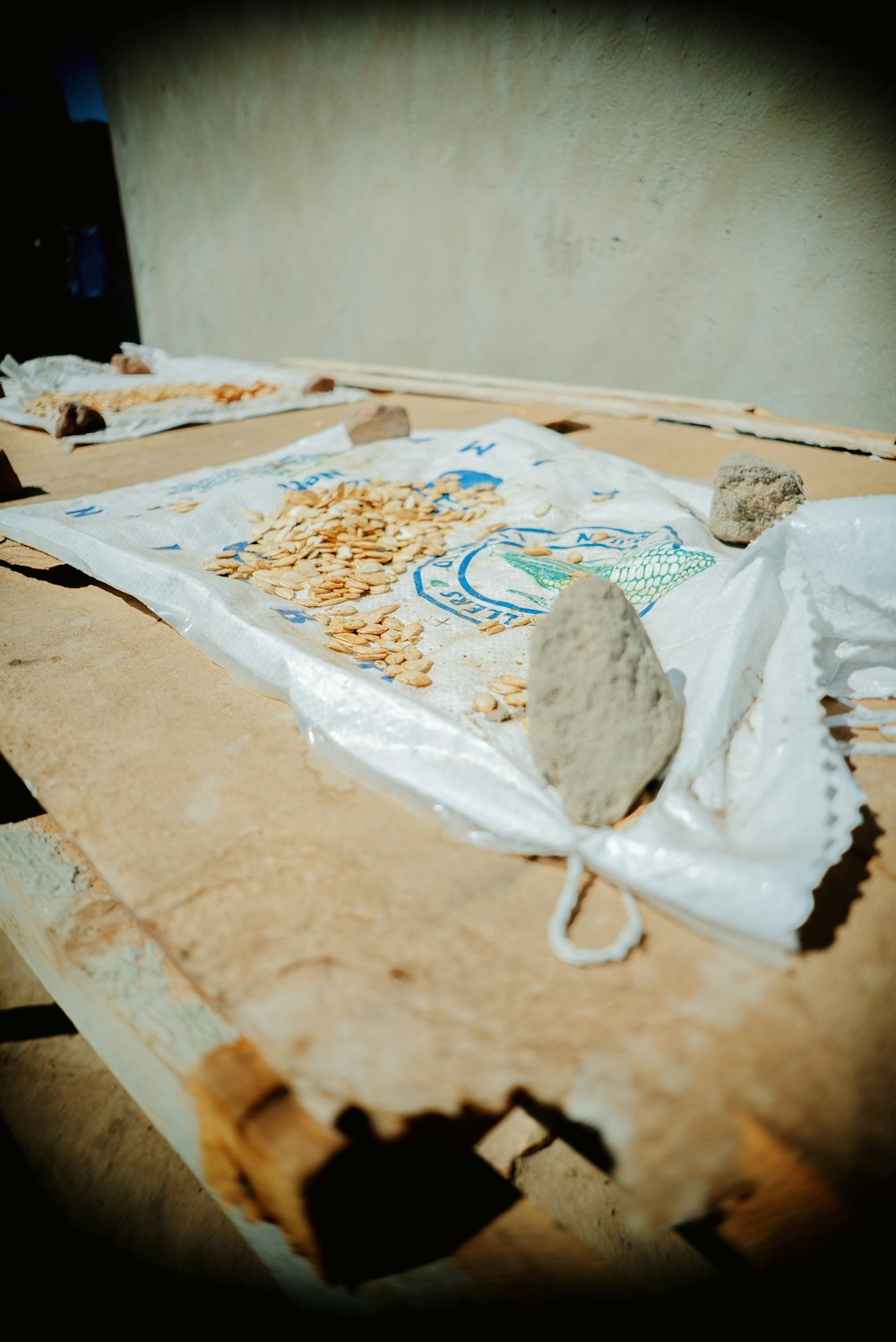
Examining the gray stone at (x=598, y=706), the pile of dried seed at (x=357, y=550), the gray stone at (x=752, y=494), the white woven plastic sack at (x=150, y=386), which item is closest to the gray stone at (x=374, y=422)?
the pile of dried seed at (x=357, y=550)

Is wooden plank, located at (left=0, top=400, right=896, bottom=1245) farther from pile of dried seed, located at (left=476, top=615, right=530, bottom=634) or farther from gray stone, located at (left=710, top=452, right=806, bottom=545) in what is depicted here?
gray stone, located at (left=710, top=452, right=806, bottom=545)

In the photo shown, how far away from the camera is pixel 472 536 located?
2.19 m

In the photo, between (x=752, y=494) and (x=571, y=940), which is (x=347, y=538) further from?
(x=571, y=940)

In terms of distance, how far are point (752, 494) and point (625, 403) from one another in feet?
6.91

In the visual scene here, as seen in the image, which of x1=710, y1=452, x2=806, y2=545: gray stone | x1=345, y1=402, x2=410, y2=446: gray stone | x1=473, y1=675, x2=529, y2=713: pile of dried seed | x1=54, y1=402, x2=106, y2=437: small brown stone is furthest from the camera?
x1=54, y1=402, x2=106, y2=437: small brown stone

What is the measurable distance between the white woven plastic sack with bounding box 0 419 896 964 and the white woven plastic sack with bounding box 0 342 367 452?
1.83 m

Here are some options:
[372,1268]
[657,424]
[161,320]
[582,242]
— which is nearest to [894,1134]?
[372,1268]

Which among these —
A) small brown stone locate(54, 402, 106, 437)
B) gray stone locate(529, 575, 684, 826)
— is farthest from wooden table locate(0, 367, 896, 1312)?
small brown stone locate(54, 402, 106, 437)

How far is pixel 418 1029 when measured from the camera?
855 mm

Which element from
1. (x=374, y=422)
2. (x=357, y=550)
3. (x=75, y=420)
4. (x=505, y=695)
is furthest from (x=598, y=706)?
(x=75, y=420)

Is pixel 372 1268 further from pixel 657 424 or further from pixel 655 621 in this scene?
pixel 657 424

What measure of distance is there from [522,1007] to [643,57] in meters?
4.58

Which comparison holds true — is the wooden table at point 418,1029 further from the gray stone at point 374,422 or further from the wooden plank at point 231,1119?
the gray stone at point 374,422

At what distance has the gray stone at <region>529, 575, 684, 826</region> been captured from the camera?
44.5 inches
